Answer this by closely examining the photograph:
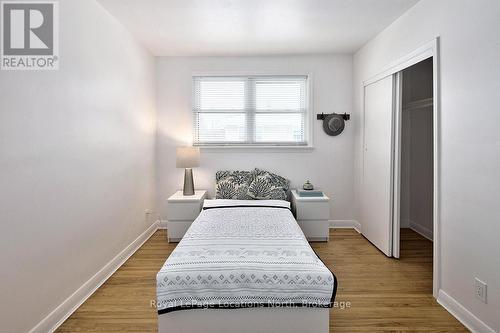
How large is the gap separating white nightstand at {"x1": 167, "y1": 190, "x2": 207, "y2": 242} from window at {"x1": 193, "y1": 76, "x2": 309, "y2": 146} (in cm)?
102

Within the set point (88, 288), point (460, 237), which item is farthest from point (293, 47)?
point (88, 288)

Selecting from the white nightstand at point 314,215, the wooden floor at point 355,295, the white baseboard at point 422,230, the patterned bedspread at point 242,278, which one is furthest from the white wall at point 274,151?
the patterned bedspread at point 242,278

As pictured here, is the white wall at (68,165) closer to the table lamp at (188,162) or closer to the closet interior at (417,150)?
the table lamp at (188,162)

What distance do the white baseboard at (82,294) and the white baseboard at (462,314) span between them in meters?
2.89

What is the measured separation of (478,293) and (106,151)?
10.5 feet

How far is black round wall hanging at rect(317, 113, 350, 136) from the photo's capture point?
14.1ft

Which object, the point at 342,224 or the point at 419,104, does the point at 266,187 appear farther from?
the point at 419,104

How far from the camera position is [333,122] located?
4.29m

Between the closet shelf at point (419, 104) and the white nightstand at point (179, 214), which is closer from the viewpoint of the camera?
the white nightstand at point (179, 214)

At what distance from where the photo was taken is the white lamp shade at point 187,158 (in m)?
3.94

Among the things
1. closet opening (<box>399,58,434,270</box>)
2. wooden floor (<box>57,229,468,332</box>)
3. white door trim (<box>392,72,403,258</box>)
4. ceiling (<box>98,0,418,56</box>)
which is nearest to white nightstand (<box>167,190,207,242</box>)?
wooden floor (<box>57,229,468,332</box>)

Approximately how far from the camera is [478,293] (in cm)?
201

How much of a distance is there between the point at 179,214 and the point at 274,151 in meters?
1.63

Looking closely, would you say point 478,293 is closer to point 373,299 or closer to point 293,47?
point 373,299
